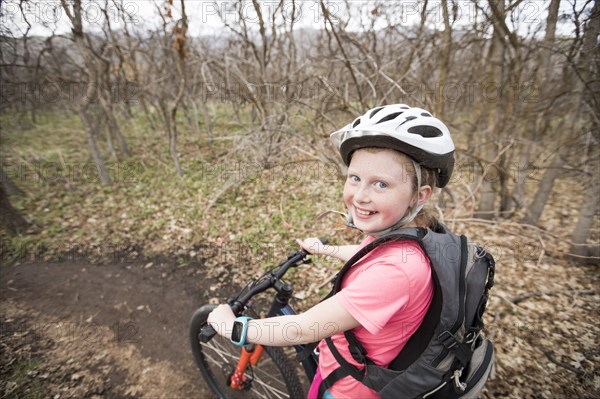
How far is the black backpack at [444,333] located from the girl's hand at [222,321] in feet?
2.22

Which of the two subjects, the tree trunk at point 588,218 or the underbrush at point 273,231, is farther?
the tree trunk at point 588,218

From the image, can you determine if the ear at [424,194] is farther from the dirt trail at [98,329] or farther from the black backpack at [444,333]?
the dirt trail at [98,329]

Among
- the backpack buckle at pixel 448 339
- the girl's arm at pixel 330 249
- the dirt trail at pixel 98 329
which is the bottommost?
the dirt trail at pixel 98 329

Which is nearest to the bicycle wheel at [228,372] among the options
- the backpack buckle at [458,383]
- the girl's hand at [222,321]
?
the girl's hand at [222,321]

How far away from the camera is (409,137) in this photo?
1.30 meters

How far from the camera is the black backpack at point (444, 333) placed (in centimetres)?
114

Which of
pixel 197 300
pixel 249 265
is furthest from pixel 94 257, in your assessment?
pixel 249 265

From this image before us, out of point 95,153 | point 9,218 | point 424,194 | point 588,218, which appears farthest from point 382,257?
point 95,153

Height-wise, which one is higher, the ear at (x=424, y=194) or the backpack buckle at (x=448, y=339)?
the ear at (x=424, y=194)

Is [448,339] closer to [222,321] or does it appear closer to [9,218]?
[222,321]

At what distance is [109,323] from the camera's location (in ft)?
12.2

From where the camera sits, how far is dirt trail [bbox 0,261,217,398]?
9.69 ft

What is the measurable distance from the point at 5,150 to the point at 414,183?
46.4ft

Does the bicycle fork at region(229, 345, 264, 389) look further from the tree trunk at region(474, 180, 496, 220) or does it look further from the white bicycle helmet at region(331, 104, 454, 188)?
the tree trunk at region(474, 180, 496, 220)
